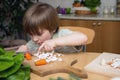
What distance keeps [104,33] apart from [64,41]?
5.19 ft

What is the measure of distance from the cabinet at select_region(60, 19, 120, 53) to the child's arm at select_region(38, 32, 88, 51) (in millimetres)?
1458

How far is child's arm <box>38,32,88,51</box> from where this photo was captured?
111 cm

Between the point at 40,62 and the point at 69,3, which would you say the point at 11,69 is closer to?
the point at 40,62

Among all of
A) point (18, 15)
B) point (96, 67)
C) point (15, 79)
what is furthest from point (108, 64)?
point (18, 15)

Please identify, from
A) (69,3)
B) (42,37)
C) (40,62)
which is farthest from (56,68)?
(69,3)

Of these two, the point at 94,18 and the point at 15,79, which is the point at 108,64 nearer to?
the point at 15,79

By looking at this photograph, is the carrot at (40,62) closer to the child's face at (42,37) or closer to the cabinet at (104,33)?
the child's face at (42,37)

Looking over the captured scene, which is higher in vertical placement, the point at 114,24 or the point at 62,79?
the point at 62,79

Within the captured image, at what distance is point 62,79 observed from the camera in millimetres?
817

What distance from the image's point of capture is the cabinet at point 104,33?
8.59 feet

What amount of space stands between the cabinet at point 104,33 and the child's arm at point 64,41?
1458 millimetres

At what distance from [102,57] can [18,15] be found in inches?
76.1

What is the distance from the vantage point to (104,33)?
8.74 ft

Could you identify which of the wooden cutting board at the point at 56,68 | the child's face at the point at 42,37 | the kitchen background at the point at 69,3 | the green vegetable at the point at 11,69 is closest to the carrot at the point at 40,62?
the wooden cutting board at the point at 56,68
